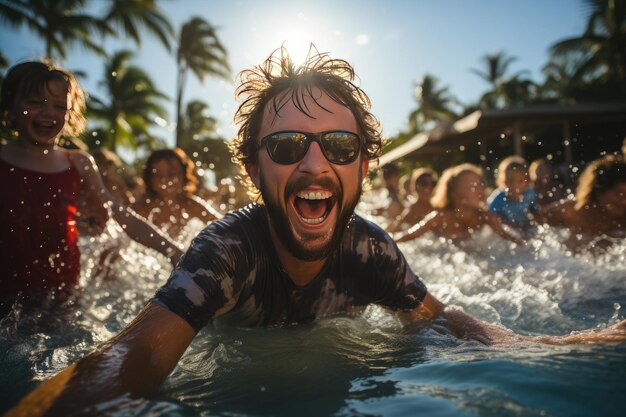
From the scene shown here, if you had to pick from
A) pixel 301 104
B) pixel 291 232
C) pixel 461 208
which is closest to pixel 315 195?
pixel 291 232

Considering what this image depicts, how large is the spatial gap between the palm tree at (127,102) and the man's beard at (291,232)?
2847 cm

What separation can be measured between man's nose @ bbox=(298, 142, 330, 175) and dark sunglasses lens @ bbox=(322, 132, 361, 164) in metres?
0.04

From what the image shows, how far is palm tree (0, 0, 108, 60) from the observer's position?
19.5m

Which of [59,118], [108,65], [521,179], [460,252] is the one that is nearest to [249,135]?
[59,118]

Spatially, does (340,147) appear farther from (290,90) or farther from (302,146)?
(290,90)

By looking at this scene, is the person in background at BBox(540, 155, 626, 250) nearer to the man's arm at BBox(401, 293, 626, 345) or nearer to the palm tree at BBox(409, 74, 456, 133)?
the man's arm at BBox(401, 293, 626, 345)

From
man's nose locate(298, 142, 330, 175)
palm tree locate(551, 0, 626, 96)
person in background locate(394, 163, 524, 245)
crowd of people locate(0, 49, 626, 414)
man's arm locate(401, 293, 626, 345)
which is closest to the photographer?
crowd of people locate(0, 49, 626, 414)

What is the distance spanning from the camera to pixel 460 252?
6551mm

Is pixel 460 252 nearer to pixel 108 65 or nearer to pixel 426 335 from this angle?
pixel 426 335

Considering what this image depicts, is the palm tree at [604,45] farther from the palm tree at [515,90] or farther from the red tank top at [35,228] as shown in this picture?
the red tank top at [35,228]

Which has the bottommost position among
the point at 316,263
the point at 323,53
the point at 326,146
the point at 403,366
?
the point at 403,366

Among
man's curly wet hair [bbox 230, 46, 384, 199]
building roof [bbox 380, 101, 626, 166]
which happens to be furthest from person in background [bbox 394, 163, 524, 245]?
building roof [bbox 380, 101, 626, 166]

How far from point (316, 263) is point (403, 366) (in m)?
0.68

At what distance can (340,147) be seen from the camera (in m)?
2.30
